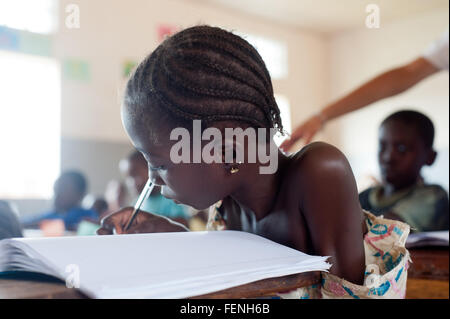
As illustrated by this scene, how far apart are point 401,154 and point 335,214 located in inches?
41.3

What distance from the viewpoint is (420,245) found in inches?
37.3

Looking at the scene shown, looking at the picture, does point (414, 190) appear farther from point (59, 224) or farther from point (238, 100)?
point (59, 224)

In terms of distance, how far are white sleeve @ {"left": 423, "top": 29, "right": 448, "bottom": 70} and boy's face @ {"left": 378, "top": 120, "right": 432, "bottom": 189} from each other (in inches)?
9.7

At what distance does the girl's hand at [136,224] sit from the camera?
27.1 inches

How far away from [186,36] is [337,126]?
18.2 ft

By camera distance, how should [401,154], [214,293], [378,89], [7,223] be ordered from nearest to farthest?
[214,293] → [7,223] → [378,89] → [401,154]

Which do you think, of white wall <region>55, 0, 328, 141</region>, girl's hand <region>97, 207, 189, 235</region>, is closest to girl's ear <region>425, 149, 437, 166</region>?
girl's hand <region>97, 207, 189, 235</region>

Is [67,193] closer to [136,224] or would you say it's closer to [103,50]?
Result: [103,50]

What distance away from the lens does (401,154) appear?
151 centimetres

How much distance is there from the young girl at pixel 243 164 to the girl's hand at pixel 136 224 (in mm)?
111

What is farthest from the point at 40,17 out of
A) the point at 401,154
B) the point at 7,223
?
the point at 7,223

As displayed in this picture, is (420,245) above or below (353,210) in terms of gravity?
below

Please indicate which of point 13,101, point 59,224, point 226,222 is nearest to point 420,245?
point 226,222

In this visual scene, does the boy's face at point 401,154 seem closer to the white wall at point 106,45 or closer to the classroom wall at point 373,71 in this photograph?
the white wall at point 106,45
